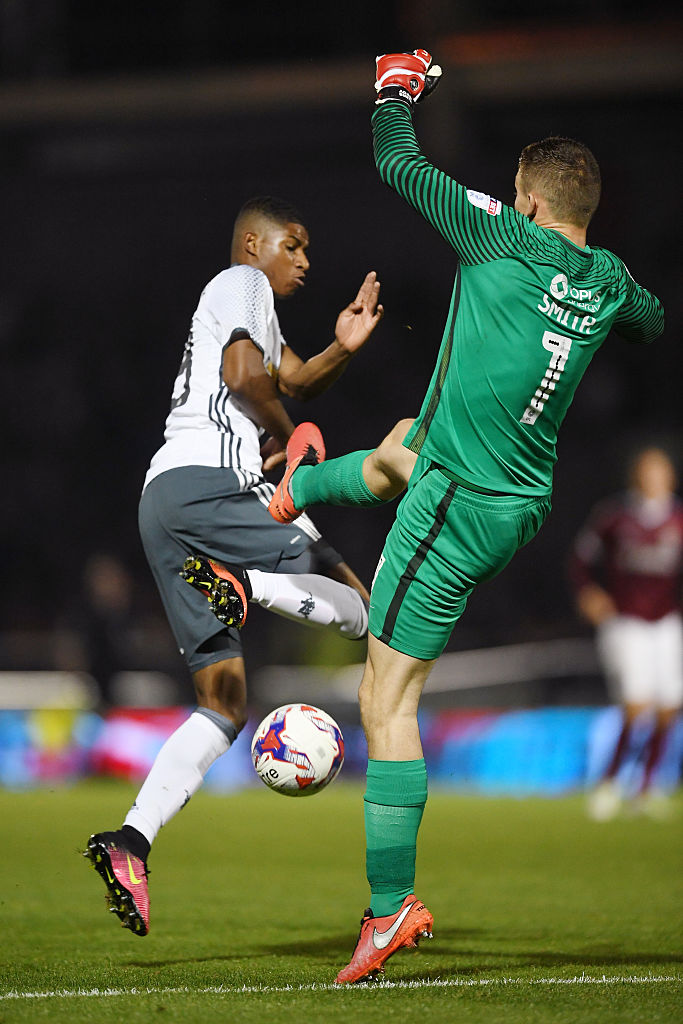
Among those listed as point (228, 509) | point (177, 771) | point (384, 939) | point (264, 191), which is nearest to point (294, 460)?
point (228, 509)

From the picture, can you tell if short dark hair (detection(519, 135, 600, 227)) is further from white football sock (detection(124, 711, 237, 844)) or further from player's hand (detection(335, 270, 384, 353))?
white football sock (detection(124, 711, 237, 844))

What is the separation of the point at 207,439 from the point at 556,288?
1404 mm

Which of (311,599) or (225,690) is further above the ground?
(311,599)

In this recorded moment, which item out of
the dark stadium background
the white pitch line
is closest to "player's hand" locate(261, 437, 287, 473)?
the white pitch line

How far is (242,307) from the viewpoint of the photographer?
464 cm

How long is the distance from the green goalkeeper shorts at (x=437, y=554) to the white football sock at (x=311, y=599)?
0.58m

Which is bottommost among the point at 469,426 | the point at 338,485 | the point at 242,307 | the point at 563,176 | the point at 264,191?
the point at 338,485

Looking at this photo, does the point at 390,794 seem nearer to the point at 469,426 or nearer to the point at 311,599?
the point at 311,599

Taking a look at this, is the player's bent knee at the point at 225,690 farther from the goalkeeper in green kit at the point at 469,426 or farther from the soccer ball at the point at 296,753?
the goalkeeper in green kit at the point at 469,426

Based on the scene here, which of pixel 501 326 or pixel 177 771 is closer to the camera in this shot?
pixel 501 326

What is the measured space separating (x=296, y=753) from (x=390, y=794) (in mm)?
508

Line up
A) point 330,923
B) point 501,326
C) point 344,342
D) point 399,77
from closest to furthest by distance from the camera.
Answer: point 501,326, point 399,77, point 344,342, point 330,923

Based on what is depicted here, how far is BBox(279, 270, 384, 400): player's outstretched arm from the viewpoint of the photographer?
4.72 m

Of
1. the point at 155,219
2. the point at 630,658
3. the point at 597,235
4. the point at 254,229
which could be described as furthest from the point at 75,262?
the point at 254,229
